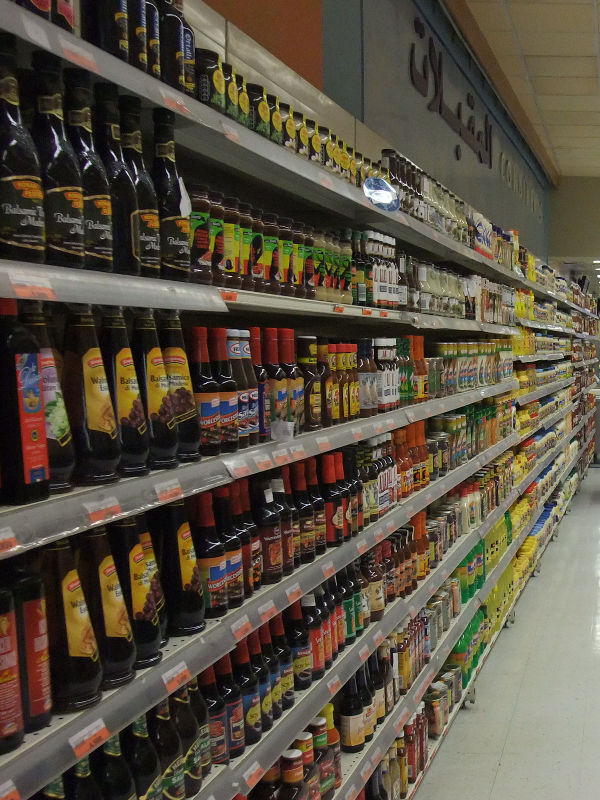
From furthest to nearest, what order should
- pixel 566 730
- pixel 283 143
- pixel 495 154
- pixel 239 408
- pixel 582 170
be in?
pixel 582 170, pixel 495 154, pixel 566 730, pixel 283 143, pixel 239 408

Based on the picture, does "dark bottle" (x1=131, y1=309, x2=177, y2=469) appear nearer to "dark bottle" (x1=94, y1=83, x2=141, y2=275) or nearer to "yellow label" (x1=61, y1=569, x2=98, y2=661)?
"dark bottle" (x1=94, y1=83, x2=141, y2=275)

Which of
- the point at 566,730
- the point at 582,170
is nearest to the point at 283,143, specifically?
the point at 566,730

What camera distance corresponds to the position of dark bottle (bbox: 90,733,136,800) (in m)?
1.43

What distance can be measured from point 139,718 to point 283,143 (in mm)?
1427

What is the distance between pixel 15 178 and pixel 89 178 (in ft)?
0.62

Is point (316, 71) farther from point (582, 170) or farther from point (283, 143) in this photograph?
point (582, 170)

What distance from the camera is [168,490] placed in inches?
59.0

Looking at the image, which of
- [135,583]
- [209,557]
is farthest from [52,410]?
[209,557]

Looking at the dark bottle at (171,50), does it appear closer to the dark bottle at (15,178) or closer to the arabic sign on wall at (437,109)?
the dark bottle at (15,178)

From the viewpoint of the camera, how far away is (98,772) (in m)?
1.44

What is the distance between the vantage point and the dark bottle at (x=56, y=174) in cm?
128

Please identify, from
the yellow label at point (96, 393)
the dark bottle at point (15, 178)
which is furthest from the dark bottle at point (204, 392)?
the dark bottle at point (15, 178)

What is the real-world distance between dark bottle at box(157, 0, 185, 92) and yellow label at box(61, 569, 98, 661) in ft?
3.15

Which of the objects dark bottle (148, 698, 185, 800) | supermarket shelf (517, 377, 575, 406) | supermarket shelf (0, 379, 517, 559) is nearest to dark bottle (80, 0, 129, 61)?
supermarket shelf (0, 379, 517, 559)
